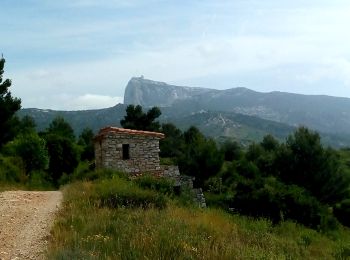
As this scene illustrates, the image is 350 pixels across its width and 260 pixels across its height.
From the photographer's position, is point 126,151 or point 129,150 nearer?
point 129,150

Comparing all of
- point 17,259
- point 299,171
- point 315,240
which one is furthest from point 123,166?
point 17,259

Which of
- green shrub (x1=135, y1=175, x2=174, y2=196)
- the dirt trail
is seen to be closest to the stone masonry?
green shrub (x1=135, y1=175, x2=174, y2=196)

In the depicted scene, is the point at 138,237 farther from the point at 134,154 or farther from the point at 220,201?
the point at 220,201

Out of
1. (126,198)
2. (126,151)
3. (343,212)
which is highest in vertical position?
(126,151)

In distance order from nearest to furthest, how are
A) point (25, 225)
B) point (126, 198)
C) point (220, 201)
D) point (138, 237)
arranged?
point (138, 237)
point (25, 225)
point (126, 198)
point (220, 201)

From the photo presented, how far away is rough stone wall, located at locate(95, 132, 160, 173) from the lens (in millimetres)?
24562

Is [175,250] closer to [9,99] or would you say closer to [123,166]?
[123,166]

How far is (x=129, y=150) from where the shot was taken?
24797 mm

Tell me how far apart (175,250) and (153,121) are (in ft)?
157

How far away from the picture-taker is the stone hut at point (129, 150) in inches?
968

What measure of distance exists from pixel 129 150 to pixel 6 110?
515 inches

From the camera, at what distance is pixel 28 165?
1179 inches

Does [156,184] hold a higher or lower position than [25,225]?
lower

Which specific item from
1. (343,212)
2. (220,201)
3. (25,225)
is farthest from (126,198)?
(343,212)
